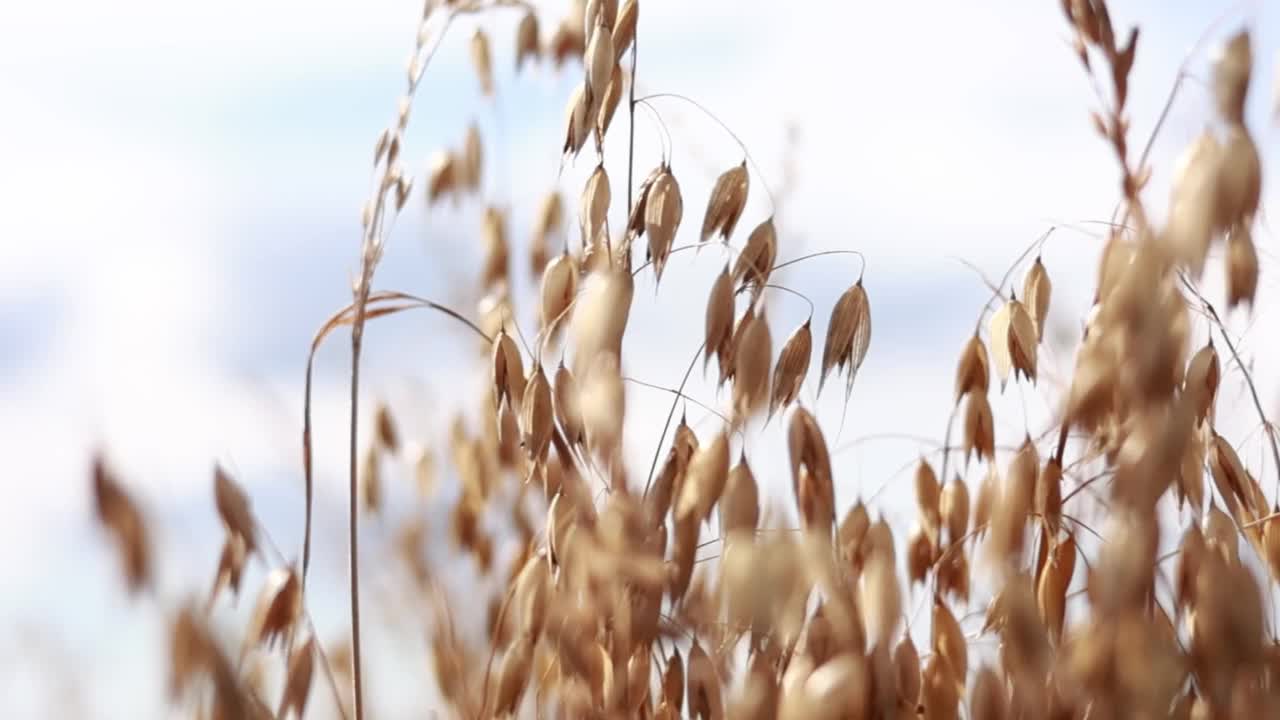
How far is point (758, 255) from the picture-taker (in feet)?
2.82

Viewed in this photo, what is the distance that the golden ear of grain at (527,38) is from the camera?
1.49 meters

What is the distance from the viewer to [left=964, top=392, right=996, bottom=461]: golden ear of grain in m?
0.87

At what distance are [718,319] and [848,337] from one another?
9 centimetres

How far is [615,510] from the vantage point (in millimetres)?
688

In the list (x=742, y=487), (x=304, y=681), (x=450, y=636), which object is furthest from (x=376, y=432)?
(x=742, y=487)

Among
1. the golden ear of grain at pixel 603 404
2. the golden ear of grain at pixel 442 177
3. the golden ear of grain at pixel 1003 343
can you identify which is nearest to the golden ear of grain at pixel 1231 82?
the golden ear of grain at pixel 1003 343

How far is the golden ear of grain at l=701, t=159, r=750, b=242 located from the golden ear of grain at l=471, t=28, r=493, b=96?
0.71m

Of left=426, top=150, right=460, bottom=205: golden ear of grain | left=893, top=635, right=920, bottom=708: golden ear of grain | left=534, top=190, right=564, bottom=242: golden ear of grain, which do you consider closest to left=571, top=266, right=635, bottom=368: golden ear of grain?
left=893, top=635, right=920, bottom=708: golden ear of grain

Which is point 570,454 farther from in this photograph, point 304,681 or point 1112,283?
point 1112,283

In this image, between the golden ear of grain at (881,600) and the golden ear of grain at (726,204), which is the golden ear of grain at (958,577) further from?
the golden ear of grain at (726,204)

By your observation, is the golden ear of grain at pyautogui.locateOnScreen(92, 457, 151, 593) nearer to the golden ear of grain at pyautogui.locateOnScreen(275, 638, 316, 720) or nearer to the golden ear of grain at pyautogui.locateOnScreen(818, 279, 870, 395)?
the golden ear of grain at pyautogui.locateOnScreen(275, 638, 316, 720)

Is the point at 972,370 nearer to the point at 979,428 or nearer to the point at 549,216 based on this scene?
the point at 979,428

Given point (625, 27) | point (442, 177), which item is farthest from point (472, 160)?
point (625, 27)

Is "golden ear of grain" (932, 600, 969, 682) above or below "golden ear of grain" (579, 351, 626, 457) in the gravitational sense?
below
